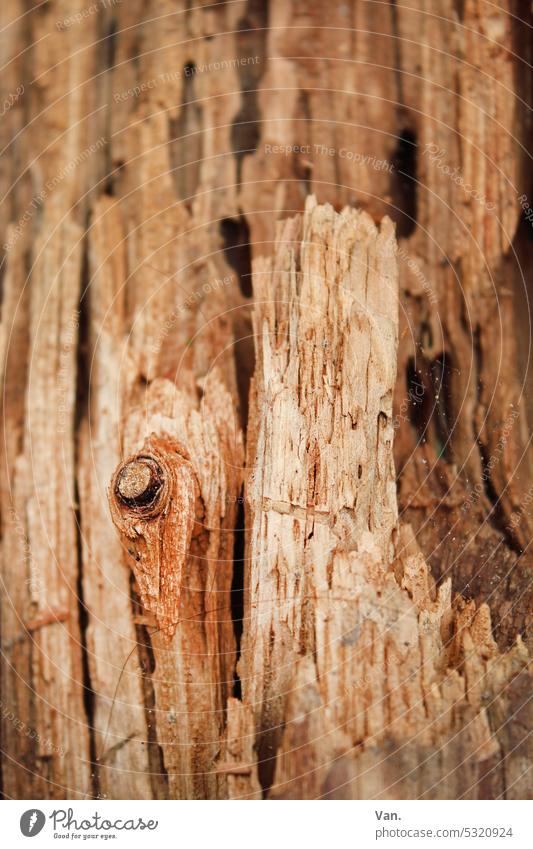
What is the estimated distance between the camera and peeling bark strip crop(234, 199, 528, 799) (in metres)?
0.70

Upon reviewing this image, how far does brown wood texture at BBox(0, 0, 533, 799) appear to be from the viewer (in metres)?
0.70

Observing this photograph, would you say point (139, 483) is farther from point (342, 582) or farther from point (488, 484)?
point (488, 484)

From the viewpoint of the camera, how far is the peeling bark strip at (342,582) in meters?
0.70
